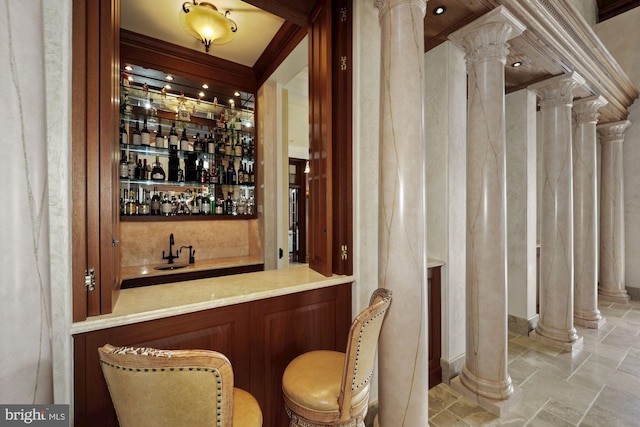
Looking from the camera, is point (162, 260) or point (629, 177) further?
point (629, 177)

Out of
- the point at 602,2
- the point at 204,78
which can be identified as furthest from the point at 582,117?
the point at 204,78

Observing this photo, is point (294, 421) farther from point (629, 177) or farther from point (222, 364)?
point (629, 177)

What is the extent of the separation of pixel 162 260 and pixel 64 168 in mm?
2304

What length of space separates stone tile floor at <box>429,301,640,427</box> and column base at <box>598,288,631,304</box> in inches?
76.8

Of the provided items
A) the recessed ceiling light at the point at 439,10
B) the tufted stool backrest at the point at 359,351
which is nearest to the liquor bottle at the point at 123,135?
the tufted stool backrest at the point at 359,351

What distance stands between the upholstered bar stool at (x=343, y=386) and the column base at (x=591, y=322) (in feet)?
14.2

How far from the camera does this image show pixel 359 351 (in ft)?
3.93

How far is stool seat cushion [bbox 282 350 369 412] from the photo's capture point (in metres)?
1.24

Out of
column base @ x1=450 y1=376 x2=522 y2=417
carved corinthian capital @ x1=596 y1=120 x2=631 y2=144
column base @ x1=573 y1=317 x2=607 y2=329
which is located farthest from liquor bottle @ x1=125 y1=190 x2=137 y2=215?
carved corinthian capital @ x1=596 y1=120 x2=631 y2=144

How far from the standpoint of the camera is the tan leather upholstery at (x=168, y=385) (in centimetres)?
79

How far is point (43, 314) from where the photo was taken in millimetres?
954

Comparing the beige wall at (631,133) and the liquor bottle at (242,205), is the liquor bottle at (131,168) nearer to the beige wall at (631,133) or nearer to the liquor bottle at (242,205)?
the liquor bottle at (242,205)

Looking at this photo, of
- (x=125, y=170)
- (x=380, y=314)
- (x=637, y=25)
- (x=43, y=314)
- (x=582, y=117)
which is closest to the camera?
(x=43, y=314)

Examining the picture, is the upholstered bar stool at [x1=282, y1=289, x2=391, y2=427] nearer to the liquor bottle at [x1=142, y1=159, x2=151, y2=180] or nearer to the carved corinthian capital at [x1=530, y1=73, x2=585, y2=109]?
the liquor bottle at [x1=142, y1=159, x2=151, y2=180]
